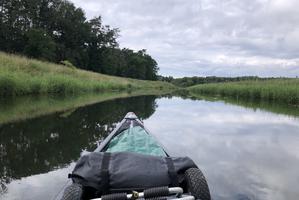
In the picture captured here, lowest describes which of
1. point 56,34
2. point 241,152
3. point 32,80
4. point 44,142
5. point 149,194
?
point 241,152

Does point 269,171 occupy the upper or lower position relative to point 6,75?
lower

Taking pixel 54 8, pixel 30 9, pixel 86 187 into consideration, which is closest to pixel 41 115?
pixel 86 187

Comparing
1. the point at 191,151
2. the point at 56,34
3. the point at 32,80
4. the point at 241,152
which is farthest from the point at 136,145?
the point at 56,34

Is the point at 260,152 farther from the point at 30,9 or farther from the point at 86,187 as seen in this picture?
the point at 30,9

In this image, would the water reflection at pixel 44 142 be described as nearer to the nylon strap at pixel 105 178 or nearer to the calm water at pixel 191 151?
the calm water at pixel 191 151

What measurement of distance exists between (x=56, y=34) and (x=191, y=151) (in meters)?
42.8

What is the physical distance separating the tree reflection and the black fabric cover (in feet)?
6.07

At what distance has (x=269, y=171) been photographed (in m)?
4.92

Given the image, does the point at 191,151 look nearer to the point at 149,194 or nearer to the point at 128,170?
the point at 128,170

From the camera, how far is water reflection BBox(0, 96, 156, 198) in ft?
15.4

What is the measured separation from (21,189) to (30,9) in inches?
1583

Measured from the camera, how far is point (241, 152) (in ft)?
19.9

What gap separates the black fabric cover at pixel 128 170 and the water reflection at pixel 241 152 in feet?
4.51

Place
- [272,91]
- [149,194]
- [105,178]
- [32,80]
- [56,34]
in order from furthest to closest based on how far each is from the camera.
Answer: [56,34] < [272,91] < [32,80] < [105,178] < [149,194]
